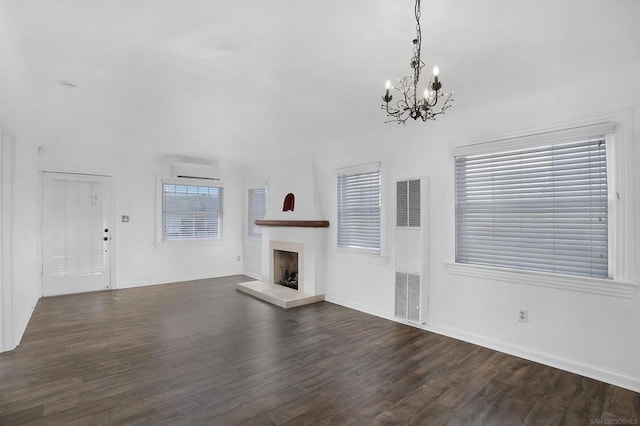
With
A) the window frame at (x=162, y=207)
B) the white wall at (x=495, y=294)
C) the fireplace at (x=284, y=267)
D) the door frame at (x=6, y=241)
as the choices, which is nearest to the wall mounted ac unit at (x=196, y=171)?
the window frame at (x=162, y=207)

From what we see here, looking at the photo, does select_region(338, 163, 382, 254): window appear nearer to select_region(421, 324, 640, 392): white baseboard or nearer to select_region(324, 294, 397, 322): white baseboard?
select_region(324, 294, 397, 322): white baseboard

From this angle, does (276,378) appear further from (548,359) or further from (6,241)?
(6,241)

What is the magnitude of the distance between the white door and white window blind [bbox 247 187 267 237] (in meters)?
2.70

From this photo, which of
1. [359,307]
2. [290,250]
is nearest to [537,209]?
[359,307]

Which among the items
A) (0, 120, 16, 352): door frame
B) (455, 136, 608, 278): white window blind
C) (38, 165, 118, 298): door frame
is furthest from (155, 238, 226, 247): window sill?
(455, 136, 608, 278): white window blind

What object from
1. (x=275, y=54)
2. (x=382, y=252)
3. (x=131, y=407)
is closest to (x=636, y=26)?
(x=275, y=54)

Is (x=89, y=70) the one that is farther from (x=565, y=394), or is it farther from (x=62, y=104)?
(x=565, y=394)

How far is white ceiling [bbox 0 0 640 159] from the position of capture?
6.42 feet

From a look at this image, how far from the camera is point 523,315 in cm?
320

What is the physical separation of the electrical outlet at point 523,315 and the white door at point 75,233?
6343 mm

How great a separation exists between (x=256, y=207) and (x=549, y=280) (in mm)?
5567

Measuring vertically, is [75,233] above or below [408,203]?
below

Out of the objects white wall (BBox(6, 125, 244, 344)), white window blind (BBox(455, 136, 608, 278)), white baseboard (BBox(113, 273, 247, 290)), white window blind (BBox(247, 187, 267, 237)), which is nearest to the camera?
white window blind (BBox(455, 136, 608, 278))

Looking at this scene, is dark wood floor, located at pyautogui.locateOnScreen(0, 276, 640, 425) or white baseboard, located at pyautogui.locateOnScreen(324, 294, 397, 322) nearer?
dark wood floor, located at pyautogui.locateOnScreen(0, 276, 640, 425)
